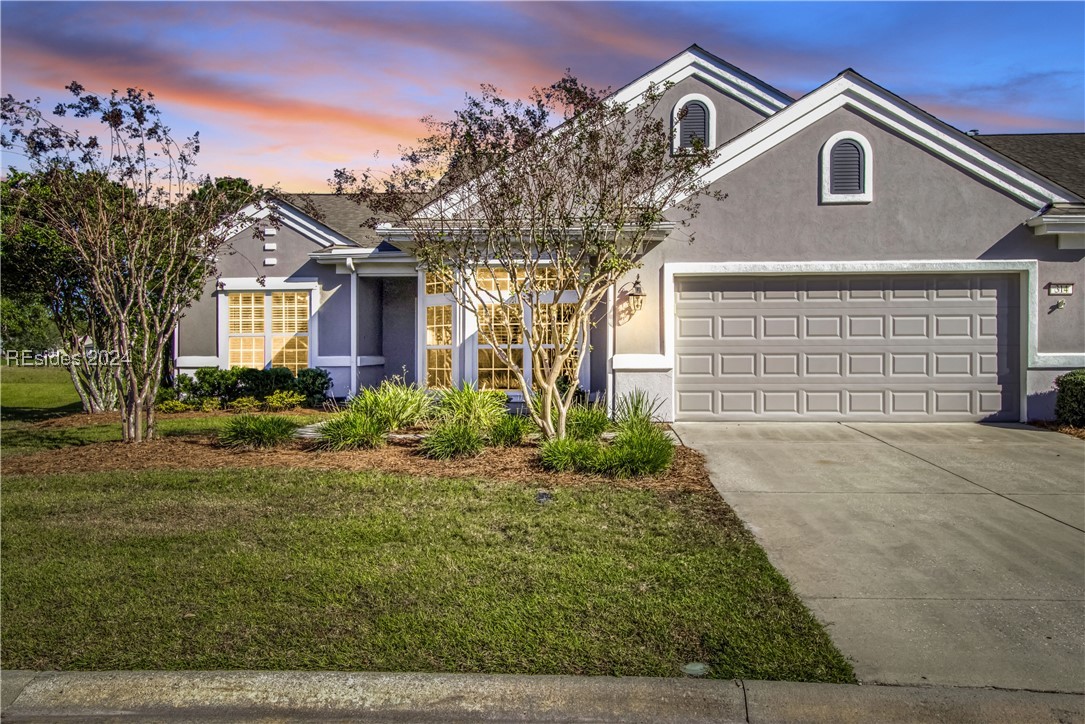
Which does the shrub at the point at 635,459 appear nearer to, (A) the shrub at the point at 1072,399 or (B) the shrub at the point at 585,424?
(B) the shrub at the point at 585,424

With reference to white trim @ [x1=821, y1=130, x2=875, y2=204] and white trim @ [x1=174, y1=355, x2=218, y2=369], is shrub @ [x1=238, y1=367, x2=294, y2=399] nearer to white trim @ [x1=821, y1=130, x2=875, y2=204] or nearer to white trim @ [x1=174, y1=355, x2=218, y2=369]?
white trim @ [x1=174, y1=355, x2=218, y2=369]

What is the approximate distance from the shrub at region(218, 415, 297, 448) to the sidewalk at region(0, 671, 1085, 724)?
20.5ft

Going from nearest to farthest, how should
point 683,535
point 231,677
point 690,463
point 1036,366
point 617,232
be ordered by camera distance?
1. point 231,677
2. point 683,535
3. point 690,463
4. point 617,232
5. point 1036,366

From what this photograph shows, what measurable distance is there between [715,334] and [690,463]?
13.3 feet

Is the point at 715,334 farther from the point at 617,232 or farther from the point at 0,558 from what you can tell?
the point at 0,558

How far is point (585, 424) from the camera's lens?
10125 millimetres

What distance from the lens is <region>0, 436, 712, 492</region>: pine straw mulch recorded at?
799cm

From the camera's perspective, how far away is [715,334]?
12.2 metres

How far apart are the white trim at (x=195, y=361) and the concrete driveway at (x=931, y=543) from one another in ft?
36.6

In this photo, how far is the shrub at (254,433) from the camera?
32.7 feet

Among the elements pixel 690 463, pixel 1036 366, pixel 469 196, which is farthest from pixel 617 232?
pixel 1036 366

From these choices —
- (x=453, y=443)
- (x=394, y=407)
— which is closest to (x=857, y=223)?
(x=453, y=443)

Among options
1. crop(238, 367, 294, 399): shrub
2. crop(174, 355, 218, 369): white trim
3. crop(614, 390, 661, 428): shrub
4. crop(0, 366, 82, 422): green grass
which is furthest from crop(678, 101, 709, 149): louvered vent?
crop(0, 366, 82, 422): green grass

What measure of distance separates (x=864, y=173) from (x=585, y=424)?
617 cm
